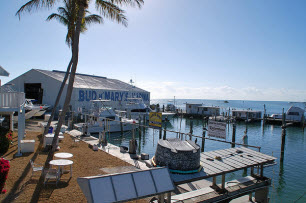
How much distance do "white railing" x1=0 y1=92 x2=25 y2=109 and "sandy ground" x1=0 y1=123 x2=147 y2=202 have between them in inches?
109

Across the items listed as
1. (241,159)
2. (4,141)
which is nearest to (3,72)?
(4,141)

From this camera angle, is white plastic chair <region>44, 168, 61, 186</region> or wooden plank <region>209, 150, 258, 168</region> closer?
wooden plank <region>209, 150, 258, 168</region>

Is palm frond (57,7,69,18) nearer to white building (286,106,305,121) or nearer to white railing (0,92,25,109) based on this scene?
white railing (0,92,25,109)

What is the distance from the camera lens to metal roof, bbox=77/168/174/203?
3768mm

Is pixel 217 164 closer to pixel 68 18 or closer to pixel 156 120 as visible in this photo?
pixel 156 120

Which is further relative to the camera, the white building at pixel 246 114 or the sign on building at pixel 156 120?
the white building at pixel 246 114

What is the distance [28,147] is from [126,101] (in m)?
34.4

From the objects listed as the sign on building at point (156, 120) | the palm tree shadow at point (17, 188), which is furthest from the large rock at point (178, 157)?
the sign on building at point (156, 120)

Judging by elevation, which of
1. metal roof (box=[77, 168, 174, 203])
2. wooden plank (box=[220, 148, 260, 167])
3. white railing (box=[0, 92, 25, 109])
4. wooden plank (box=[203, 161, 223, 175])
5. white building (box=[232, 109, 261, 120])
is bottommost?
white building (box=[232, 109, 261, 120])

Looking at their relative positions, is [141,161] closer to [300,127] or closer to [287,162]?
[287,162]

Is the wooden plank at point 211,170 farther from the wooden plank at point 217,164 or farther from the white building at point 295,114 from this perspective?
the white building at point 295,114

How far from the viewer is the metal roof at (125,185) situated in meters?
3.77

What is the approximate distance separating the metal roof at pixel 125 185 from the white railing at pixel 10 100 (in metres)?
10.9

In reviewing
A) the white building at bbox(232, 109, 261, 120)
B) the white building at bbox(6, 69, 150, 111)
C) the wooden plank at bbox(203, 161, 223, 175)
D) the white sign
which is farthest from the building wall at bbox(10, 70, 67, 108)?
the white building at bbox(232, 109, 261, 120)
